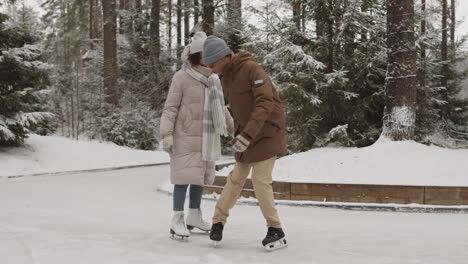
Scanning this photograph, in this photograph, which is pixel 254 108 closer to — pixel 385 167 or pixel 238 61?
pixel 238 61

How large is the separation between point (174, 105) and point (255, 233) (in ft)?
5.30

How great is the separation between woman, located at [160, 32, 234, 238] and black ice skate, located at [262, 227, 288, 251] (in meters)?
0.81

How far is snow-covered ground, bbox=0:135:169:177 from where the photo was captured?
13.8m

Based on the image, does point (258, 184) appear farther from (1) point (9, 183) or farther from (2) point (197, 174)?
(1) point (9, 183)

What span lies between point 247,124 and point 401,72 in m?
6.32

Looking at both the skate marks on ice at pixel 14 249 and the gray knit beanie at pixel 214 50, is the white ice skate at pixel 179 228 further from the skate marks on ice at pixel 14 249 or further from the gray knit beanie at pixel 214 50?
the gray knit beanie at pixel 214 50

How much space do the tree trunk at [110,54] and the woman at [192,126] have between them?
59.1 feet

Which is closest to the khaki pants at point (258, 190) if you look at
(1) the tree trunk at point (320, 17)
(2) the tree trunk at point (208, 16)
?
(1) the tree trunk at point (320, 17)

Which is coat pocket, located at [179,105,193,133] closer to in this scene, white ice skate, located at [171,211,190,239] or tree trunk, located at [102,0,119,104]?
white ice skate, located at [171,211,190,239]

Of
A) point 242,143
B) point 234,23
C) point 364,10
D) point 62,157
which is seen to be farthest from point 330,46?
point 234,23

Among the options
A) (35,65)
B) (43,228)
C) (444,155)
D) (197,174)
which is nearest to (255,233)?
(197,174)

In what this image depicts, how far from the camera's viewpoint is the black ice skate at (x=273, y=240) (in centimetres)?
432

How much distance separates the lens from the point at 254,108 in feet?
14.1

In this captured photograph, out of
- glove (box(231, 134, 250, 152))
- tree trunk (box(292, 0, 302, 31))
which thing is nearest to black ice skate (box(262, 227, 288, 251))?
glove (box(231, 134, 250, 152))
